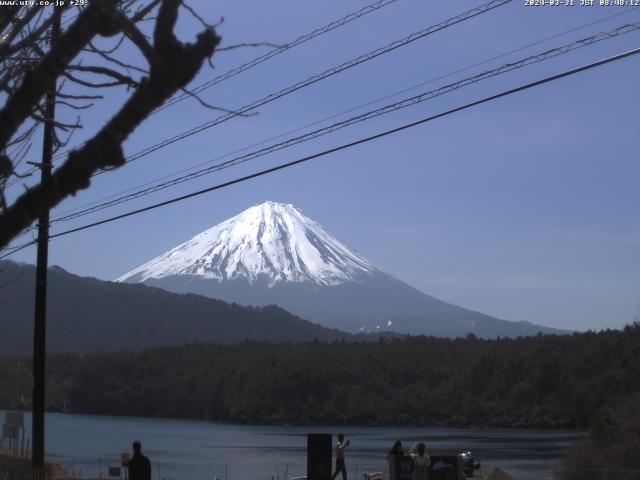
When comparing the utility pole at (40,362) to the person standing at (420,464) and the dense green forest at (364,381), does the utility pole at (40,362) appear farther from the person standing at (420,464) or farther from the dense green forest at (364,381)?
the dense green forest at (364,381)

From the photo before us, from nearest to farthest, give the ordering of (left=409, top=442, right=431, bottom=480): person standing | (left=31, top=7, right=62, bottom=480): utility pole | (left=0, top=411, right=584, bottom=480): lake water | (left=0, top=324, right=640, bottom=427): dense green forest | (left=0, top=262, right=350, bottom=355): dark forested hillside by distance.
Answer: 1. (left=409, top=442, right=431, bottom=480): person standing
2. (left=31, top=7, right=62, bottom=480): utility pole
3. (left=0, top=411, right=584, bottom=480): lake water
4. (left=0, top=324, right=640, bottom=427): dense green forest
5. (left=0, top=262, right=350, bottom=355): dark forested hillside

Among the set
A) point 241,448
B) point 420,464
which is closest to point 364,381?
point 241,448

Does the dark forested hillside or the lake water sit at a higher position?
the dark forested hillside

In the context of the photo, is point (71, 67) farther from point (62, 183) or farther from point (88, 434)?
point (88, 434)

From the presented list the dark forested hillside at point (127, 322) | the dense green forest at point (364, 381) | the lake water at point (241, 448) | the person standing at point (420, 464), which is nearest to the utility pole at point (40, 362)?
the person standing at point (420, 464)

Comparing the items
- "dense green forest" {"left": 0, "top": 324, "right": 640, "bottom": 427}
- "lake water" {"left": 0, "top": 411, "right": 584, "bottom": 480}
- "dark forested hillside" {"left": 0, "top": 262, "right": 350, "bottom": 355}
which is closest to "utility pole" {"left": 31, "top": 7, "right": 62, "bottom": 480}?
"lake water" {"left": 0, "top": 411, "right": 584, "bottom": 480}

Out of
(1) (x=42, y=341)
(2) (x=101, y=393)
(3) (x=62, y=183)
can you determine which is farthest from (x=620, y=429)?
(2) (x=101, y=393)

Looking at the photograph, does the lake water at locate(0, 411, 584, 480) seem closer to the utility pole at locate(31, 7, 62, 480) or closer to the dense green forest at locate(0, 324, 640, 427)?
the dense green forest at locate(0, 324, 640, 427)

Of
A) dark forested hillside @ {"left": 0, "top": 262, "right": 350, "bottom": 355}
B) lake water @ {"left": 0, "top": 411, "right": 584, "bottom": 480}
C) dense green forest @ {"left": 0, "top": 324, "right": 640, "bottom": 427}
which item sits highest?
dark forested hillside @ {"left": 0, "top": 262, "right": 350, "bottom": 355}
